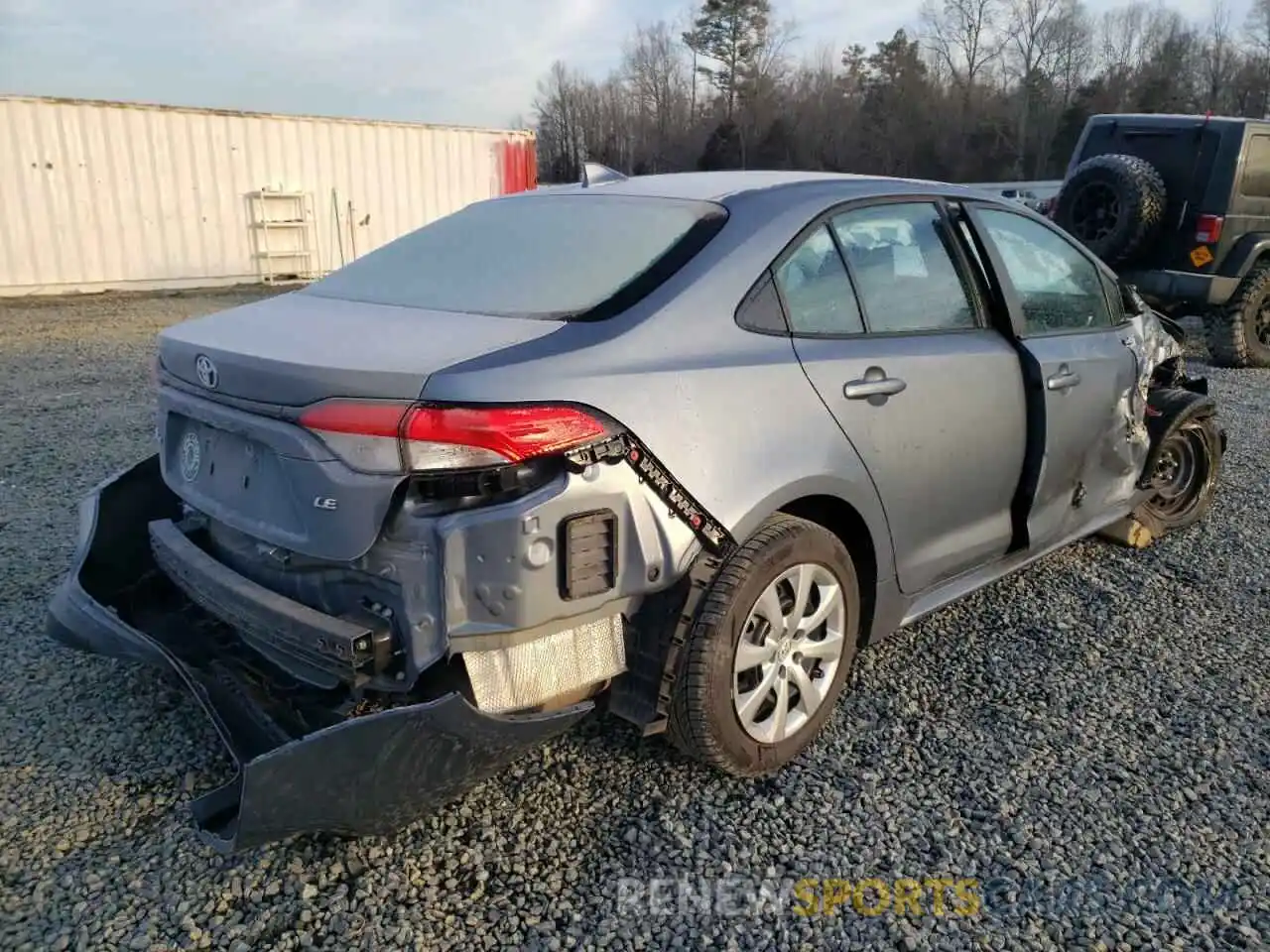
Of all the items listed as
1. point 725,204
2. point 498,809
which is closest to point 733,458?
point 725,204

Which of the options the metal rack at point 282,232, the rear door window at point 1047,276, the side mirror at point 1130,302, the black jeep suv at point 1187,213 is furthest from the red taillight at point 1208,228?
the metal rack at point 282,232

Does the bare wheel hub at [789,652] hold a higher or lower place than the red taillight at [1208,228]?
lower

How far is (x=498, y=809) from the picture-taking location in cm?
259

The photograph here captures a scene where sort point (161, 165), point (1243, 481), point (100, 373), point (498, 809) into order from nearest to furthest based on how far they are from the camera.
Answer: point (498, 809) < point (1243, 481) < point (100, 373) < point (161, 165)

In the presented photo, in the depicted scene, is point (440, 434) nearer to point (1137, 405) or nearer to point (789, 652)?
point (789, 652)

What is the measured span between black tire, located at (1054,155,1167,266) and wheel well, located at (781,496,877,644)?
22.3 ft

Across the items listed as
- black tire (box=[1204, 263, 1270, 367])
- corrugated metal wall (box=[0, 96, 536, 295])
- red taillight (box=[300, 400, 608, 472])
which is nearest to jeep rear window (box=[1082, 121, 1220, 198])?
black tire (box=[1204, 263, 1270, 367])

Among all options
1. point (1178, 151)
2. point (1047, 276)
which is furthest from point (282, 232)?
point (1047, 276)

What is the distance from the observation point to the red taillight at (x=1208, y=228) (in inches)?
332

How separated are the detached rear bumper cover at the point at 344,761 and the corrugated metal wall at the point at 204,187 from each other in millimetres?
Result: 14617

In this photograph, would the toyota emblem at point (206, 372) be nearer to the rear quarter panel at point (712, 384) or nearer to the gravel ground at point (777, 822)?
the rear quarter panel at point (712, 384)

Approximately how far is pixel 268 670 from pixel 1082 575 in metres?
3.39

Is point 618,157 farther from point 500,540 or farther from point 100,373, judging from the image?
point 500,540

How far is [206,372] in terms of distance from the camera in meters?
2.46
